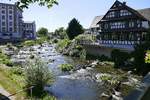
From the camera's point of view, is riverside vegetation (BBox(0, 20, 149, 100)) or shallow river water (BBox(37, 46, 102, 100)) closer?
riverside vegetation (BBox(0, 20, 149, 100))

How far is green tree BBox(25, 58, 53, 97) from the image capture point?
27406 millimetres

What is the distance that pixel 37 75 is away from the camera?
90.3 ft

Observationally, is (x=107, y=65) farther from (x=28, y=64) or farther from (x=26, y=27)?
(x=26, y=27)

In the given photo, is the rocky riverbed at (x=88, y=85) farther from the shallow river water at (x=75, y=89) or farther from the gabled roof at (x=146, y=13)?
the gabled roof at (x=146, y=13)

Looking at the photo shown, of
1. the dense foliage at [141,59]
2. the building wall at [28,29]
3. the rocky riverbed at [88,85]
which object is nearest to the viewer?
the rocky riverbed at [88,85]

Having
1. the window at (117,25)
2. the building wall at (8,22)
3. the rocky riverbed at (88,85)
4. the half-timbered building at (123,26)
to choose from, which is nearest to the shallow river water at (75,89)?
the rocky riverbed at (88,85)

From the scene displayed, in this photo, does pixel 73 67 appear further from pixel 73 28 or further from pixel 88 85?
pixel 73 28

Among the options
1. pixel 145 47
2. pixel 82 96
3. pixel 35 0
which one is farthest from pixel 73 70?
pixel 35 0

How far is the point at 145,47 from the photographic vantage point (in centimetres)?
4106

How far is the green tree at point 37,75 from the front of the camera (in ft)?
89.9

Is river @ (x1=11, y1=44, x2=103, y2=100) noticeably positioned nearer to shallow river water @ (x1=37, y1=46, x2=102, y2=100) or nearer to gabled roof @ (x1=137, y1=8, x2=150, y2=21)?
shallow river water @ (x1=37, y1=46, x2=102, y2=100)

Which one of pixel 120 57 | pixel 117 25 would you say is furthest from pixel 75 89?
pixel 117 25

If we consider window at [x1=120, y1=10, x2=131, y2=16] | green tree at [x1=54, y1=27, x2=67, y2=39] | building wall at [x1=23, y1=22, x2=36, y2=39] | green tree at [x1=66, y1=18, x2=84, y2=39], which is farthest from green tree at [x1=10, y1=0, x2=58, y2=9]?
building wall at [x1=23, y1=22, x2=36, y2=39]

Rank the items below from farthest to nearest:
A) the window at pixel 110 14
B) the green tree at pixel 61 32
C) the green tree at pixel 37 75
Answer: the green tree at pixel 61 32, the window at pixel 110 14, the green tree at pixel 37 75
